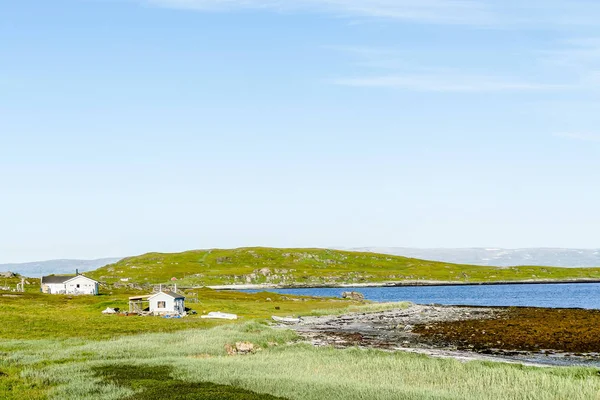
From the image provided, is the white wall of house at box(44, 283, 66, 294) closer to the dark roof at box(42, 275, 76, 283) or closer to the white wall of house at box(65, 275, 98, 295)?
the dark roof at box(42, 275, 76, 283)

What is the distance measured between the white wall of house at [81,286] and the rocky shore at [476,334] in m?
69.1

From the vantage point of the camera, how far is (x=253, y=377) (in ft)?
121

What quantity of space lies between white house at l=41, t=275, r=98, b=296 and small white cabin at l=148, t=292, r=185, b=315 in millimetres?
49812

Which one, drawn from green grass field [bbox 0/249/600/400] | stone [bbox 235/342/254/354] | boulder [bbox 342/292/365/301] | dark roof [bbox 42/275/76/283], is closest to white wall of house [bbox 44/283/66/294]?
dark roof [bbox 42/275/76/283]

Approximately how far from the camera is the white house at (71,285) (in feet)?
484

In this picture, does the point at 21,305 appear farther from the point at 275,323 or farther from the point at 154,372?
the point at 154,372

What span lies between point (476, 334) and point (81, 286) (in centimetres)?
10491

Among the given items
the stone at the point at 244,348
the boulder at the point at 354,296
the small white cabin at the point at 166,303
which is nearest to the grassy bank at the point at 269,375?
the stone at the point at 244,348

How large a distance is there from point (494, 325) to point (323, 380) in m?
53.3

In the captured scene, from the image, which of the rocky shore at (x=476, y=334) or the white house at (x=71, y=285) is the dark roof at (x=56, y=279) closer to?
the white house at (x=71, y=285)

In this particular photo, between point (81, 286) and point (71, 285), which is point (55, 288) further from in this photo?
point (81, 286)

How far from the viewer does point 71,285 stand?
5876 inches

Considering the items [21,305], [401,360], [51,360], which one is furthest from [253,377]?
[21,305]

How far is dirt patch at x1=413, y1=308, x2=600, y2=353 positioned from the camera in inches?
2482
